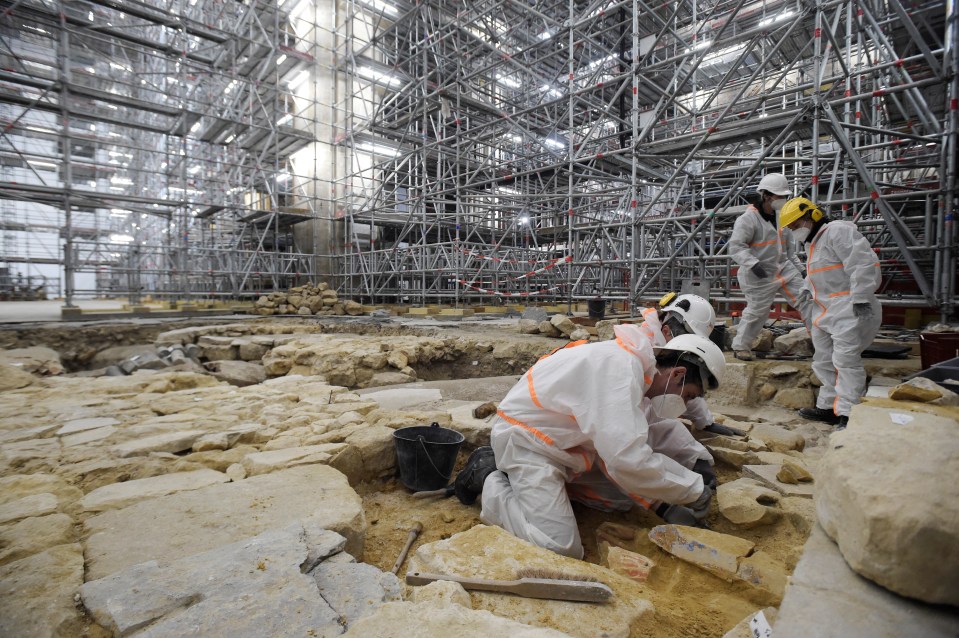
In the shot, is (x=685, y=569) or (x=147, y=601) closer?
(x=147, y=601)

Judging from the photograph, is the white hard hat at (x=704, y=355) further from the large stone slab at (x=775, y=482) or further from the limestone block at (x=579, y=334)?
the limestone block at (x=579, y=334)

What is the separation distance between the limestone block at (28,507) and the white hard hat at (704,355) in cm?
312

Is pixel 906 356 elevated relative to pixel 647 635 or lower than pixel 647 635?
elevated

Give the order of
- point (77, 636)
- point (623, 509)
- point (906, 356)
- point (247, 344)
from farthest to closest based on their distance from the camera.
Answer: point (247, 344)
point (906, 356)
point (623, 509)
point (77, 636)

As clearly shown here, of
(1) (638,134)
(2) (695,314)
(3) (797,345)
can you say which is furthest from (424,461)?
(1) (638,134)

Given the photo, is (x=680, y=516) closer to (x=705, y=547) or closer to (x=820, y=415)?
(x=705, y=547)

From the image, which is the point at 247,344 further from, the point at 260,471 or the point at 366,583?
the point at 366,583

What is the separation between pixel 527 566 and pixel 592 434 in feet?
2.71

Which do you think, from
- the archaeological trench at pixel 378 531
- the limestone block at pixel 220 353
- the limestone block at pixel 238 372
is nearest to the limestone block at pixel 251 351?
the limestone block at pixel 220 353

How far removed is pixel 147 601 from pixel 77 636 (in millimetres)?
171

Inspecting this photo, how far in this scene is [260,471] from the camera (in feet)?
8.61

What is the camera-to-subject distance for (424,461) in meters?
3.03

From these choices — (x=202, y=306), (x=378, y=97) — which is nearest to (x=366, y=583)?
(x=202, y=306)

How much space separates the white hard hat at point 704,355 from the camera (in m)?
2.51
